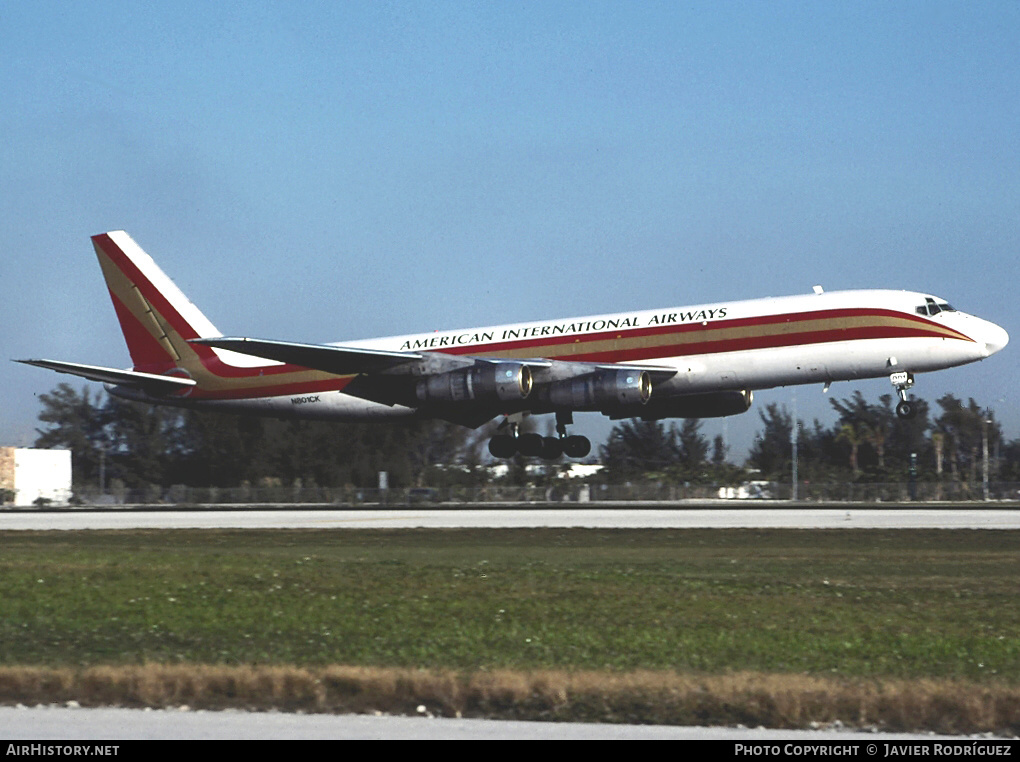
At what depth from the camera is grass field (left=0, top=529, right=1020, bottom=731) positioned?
47.5 feet

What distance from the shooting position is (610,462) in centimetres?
12119

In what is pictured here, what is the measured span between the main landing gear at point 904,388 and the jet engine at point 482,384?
43.6 feet

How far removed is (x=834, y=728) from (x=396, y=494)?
215 ft

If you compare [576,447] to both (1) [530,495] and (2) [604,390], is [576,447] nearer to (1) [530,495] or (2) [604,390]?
(2) [604,390]

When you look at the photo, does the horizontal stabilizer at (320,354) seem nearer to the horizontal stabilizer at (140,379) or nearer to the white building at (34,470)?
the horizontal stabilizer at (140,379)

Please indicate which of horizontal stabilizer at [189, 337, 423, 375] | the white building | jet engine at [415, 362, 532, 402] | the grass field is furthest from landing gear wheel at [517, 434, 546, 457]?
the white building

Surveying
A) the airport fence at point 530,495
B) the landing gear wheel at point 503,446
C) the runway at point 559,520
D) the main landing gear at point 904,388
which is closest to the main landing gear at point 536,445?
the landing gear wheel at point 503,446

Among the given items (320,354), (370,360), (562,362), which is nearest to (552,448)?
(562,362)

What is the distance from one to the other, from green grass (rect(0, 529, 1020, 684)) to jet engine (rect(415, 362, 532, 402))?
55.2 feet

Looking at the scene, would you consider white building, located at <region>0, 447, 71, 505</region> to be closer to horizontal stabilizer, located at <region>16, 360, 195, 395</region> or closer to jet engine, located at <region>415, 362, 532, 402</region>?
horizontal stabilizer, located at <region>16, 360, 195, 395</region>

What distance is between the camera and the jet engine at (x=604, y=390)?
48156mm

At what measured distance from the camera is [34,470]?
104 m

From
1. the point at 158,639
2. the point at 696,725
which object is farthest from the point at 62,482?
the point at 696,725

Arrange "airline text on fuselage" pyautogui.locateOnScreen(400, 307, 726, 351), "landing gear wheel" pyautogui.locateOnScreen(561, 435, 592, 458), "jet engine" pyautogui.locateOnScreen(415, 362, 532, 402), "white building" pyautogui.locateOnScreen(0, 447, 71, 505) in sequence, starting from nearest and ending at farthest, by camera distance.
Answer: "airline text on fuselage" pyautogui.locateOnScreen(400, 307, 726, 351) < "jet engine" pyautogui.locateOnScreen(415, 362, 532, 402) < "landing gear wheel" pyautogui.locateOnScreen(561, 435, 592, 458) < "white building" pyautogui.locateOnScreen(0, 447, 71, 505)
